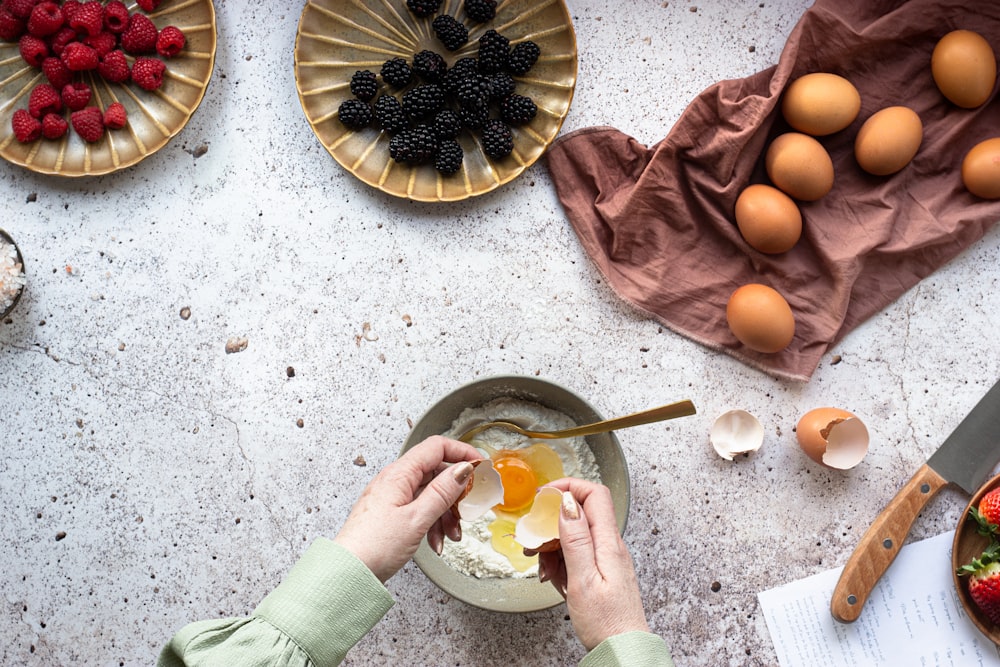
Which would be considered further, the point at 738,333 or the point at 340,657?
the point at 738,333

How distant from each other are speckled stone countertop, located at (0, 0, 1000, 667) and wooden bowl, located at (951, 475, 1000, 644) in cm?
5

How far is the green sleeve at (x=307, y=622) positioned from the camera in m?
0.84

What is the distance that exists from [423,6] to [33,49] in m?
0.58

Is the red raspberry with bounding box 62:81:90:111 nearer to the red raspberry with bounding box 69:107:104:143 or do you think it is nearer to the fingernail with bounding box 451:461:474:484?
the red raspberry with bounding box 69:107:104:143

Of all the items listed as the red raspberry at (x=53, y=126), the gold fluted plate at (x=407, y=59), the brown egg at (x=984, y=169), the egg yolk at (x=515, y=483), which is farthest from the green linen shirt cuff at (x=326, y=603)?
the brown egg at (x=984, y=169)

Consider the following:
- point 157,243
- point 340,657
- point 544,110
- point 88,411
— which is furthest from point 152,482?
point 544,110

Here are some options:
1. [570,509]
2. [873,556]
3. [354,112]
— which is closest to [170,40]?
[354,112]

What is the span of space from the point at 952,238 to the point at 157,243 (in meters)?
1.20

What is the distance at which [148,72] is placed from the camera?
1.20 metres

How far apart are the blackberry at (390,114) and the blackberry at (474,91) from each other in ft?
0.30

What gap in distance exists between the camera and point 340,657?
2.85 feet

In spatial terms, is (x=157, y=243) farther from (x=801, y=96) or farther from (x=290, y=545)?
(x=801, y=96)

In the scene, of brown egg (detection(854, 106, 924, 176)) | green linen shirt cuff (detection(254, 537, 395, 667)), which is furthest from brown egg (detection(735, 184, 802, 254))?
green linen shirt cuff (detection(254, 537, 395, 667))

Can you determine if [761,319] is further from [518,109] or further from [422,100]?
[422,100]
